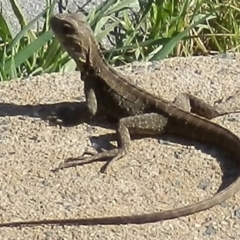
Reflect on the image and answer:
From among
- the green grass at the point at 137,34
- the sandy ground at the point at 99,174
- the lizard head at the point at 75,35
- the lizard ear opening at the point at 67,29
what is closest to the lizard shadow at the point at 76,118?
the sandy ground at the point at 99,174

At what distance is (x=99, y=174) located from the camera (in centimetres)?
431

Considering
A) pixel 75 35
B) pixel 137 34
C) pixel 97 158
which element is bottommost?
pixel 137 34

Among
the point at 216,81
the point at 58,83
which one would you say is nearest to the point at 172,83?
the point at 216,81

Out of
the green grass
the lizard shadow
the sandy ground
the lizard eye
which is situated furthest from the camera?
the green grass

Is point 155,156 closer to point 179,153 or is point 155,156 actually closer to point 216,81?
point 179,153

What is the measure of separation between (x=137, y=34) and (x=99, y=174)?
7.99ft

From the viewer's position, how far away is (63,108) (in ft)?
16.0

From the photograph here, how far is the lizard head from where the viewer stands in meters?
4.81

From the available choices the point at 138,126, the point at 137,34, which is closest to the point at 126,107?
the point at 138,126

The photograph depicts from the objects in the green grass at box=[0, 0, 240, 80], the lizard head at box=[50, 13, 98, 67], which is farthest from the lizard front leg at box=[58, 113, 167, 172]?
the green grass at box=[0, 0, 240, 80]

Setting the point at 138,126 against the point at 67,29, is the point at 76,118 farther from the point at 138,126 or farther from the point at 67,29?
the point at 67,29

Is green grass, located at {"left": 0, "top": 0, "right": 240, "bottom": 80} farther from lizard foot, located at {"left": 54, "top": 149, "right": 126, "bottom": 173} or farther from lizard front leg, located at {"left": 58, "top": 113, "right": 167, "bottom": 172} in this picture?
lizard foot, located at {"left": 54, "top": 149, "right": 126, "bottom": 173}

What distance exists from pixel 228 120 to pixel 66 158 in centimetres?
88

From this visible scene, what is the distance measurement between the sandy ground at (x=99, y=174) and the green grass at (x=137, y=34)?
808 mm
